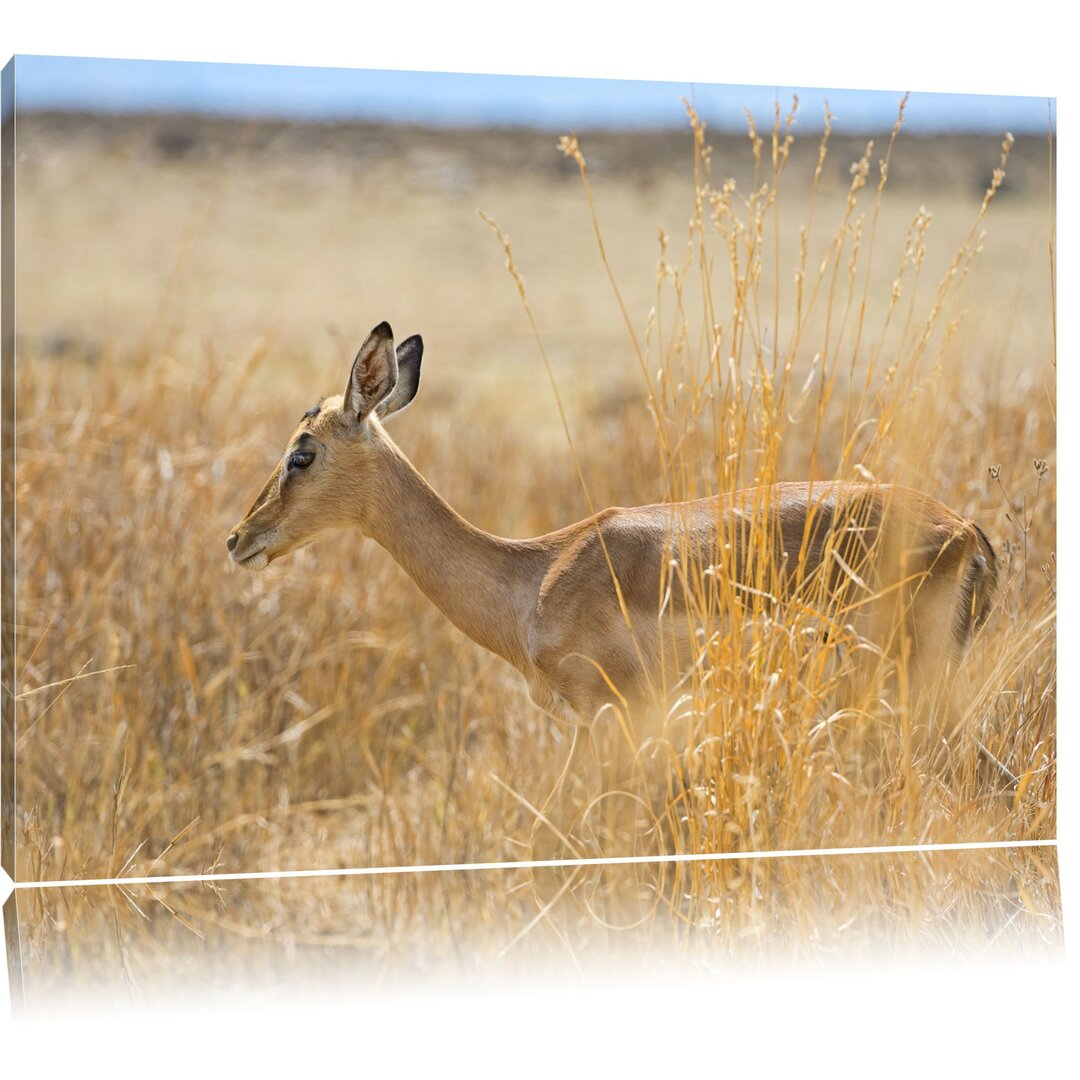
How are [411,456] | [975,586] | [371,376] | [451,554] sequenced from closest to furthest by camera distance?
[371,376], [451,554], [975,586], [411,456]

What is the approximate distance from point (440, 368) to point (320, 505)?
9.78ft

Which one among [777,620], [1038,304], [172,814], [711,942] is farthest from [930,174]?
[172,814]

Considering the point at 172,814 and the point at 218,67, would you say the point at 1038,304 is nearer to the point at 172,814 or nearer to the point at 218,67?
the point at 218,67

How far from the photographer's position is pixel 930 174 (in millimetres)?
5098

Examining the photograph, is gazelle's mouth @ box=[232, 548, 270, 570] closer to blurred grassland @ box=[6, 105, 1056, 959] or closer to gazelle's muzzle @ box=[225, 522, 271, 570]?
gazelle's muzzle @ box=[225, 522, 271, 570]

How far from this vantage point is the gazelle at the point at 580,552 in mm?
4266

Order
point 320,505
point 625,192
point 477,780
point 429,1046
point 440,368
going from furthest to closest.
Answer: point 440,368
point 625,192
point 477,780
point 320,505
point 429,1046

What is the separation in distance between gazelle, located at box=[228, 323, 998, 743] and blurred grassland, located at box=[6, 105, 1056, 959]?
0.38 metres

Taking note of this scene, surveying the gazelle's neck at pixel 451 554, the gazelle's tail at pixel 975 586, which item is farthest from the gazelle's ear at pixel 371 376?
the gazelle's tail at pixel 975 586

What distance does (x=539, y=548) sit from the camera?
4348 millimetres

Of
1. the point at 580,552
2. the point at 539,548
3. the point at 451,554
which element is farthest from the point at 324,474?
the point at 580,552

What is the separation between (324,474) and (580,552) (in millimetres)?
733

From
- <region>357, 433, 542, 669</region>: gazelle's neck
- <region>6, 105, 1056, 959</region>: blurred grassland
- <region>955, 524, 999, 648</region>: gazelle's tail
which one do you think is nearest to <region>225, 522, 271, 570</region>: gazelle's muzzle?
<region>357, 433, 542, 669</region>: gazelle's neck

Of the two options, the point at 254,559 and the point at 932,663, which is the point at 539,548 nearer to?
the point at 254,559
